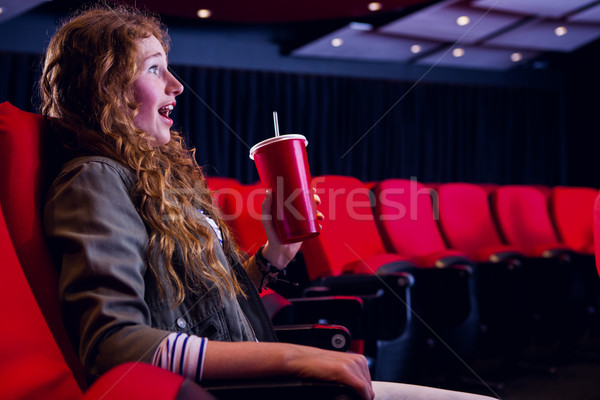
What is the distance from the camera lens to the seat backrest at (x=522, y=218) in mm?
2896

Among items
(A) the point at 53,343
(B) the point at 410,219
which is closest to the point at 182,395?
(A) the point at 53,343

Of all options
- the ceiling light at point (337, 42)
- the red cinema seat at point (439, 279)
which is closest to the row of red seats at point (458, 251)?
the red cinema seat at point (439, 279)

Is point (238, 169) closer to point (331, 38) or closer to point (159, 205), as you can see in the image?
point (331, 38)

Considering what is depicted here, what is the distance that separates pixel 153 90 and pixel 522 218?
258 centimetres

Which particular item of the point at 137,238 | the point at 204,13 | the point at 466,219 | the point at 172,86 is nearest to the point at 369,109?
the point at 204,13

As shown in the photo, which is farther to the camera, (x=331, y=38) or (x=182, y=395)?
(x=331, y=38)

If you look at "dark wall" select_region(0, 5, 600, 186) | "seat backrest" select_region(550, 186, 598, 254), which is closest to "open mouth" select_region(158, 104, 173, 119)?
"seat backrest" select_region(550, 186, 598, 254)

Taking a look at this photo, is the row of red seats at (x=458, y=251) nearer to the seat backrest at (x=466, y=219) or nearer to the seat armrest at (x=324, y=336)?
the seat backrest at (x=466, y=219)

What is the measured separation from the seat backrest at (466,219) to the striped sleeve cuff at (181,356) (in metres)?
2.22

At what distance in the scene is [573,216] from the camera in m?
3.11

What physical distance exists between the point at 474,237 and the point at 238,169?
2.81 m

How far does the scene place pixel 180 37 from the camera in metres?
4.95

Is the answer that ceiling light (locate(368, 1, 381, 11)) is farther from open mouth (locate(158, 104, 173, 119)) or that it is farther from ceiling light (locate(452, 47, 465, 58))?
open mouth (locate(158, 104, 173, 119))

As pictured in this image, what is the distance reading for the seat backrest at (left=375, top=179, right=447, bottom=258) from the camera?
229cm
